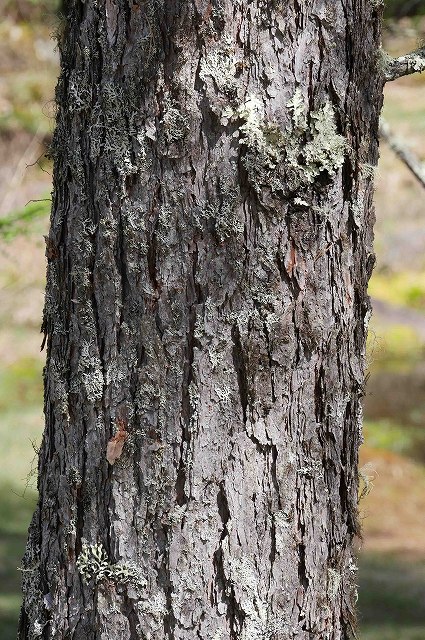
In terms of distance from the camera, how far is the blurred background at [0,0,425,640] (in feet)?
14.8

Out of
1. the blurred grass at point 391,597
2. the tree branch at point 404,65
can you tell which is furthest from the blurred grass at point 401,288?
the tree branch at point 404,65

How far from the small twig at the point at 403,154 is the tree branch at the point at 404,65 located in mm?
868

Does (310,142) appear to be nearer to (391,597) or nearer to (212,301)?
(212,301)

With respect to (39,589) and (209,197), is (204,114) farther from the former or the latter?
(39,589)

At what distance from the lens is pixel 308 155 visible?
1593 millimetres

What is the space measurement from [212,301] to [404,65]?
70 cm

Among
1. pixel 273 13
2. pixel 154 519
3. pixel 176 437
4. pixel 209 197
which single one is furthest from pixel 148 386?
pixel 273 13

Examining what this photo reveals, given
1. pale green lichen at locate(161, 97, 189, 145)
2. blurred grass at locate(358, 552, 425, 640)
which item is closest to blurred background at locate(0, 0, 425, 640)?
blurred grass at locate(358, 552, 425, 640)

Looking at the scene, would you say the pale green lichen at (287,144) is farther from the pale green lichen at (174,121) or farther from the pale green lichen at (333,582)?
the pale green lichen at (333,582)

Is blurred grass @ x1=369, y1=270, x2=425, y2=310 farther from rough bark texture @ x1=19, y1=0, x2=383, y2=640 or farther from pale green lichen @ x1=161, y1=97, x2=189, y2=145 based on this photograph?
pale green lichen @ x1=161, y1=97, x2=189, y2=145

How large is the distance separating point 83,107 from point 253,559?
0.97 metres

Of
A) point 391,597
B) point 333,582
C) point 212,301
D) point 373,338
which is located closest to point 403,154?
point 373,338

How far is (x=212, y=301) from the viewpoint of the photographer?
162 cm

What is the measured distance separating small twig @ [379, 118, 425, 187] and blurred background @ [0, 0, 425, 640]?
240 millimetres
